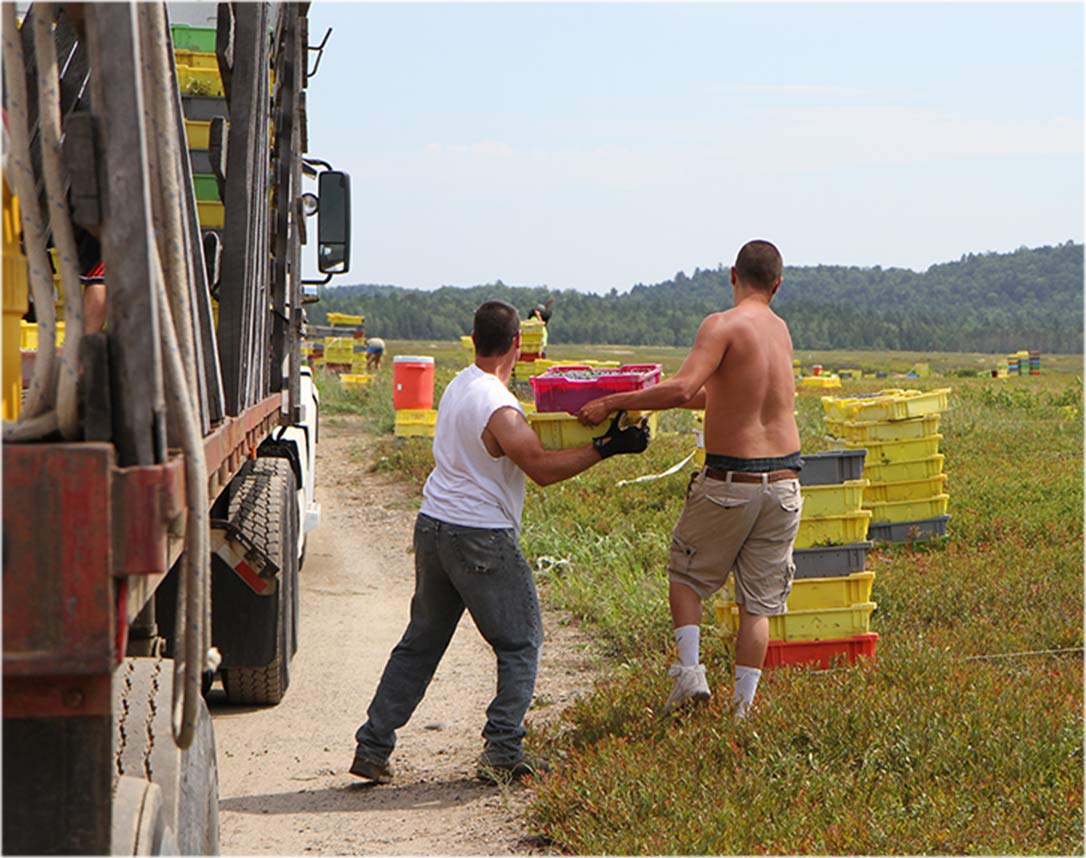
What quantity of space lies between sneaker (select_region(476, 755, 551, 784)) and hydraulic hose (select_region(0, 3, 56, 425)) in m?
3.77

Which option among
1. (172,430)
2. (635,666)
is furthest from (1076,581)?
(172,430)

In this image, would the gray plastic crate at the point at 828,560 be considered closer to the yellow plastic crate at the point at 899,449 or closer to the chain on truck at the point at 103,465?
the chain on truck at the point at 103,465

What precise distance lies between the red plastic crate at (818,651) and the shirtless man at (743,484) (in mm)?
811

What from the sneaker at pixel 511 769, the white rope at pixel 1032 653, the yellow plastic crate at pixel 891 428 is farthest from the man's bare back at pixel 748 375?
the yellow plastic crate at pixel 891 428

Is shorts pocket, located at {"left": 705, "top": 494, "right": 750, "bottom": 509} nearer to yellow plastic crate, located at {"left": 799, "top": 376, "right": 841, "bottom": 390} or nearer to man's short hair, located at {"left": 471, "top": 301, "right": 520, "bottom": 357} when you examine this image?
man's short hair, located at {"left": 471, "top": 301, "right": 520, "bottom": 357}

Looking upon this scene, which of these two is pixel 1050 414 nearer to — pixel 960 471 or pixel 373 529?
pixel 960 471

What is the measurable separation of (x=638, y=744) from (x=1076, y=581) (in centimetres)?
453

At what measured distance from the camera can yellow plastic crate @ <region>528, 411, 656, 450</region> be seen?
18.7ft

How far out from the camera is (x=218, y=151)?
211 inches

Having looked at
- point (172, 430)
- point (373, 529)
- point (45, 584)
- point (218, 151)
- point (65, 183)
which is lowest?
point (373, 529)

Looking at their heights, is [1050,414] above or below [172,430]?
below

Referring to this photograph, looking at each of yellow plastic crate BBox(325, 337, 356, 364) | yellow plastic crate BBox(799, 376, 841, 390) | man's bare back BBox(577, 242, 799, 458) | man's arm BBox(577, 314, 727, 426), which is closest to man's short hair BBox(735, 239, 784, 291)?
man's bare back BBox(577, 242, 799, 458)

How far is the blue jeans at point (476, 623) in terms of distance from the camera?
5.77 m

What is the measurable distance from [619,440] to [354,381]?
93.6 feet
